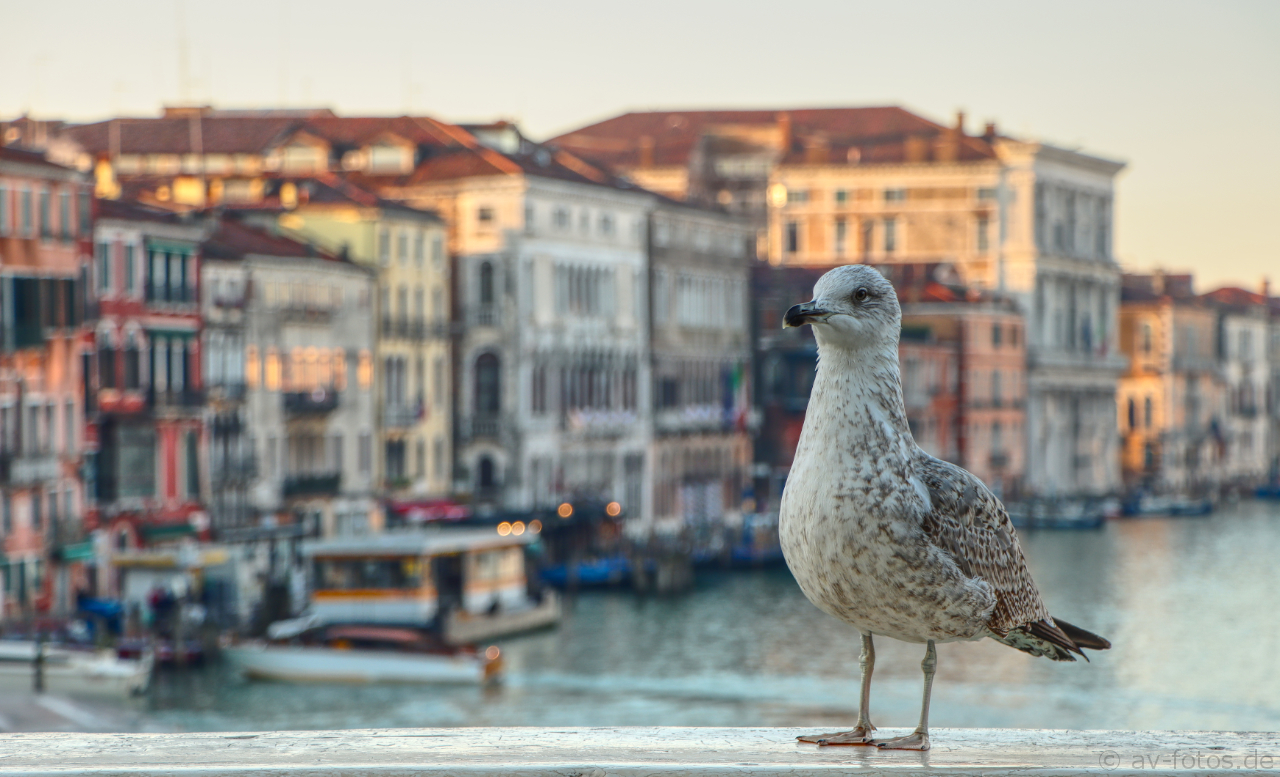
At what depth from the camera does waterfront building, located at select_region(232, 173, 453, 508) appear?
169 ft

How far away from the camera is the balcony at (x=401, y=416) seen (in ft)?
171

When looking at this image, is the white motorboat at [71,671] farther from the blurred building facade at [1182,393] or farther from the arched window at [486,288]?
the blurred building facade at [1182,393]

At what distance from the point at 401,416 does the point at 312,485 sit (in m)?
5.03

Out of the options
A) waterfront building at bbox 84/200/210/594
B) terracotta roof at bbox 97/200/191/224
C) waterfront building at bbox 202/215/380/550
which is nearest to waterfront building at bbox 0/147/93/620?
waterfront building at bbox 84/200/210/594

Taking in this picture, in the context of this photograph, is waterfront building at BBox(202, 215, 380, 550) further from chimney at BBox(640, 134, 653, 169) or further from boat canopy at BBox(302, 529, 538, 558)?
chimney at BBox(640, 134, 653, 169)

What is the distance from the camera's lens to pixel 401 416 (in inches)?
2064

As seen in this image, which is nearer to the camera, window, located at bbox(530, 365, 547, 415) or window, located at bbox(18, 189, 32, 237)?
window, located at bbox(18, 189, 32, 237)

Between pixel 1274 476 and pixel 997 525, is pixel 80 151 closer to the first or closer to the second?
pixel 997 525

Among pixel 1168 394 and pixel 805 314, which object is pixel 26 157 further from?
pixel 1168 394

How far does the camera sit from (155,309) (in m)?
42.3

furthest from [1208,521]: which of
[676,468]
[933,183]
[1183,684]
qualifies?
[1183,684]

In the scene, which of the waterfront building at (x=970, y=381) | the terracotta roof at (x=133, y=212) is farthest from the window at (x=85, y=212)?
the waterfront building at (x=970, y=381)

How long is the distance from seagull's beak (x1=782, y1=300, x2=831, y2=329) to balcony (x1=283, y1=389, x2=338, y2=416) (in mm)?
42748

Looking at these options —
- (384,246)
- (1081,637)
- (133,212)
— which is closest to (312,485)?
(384,246)
